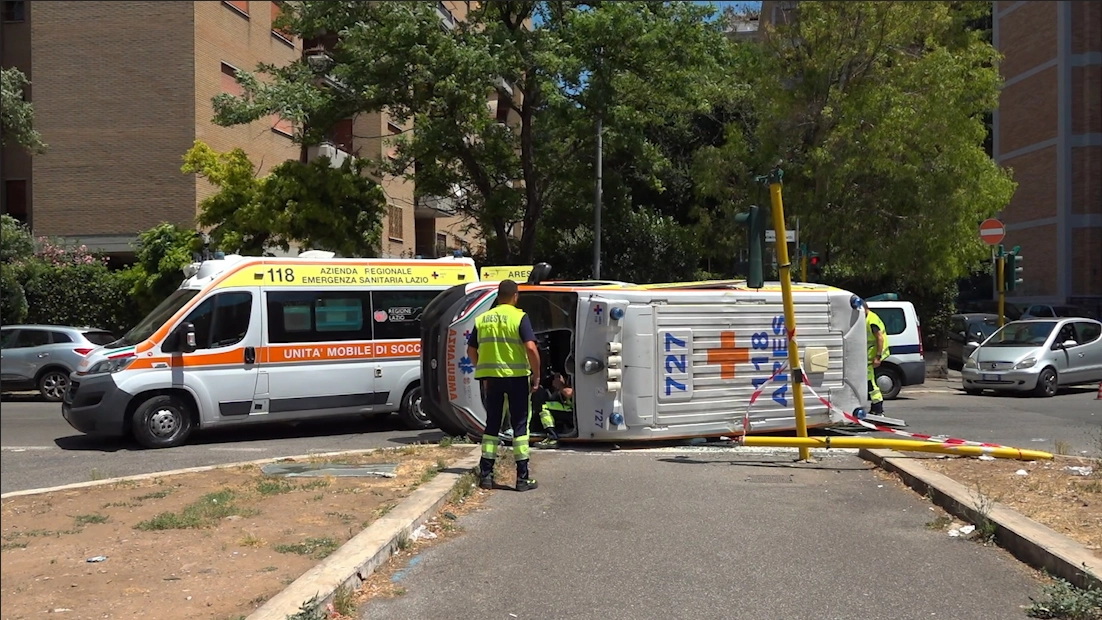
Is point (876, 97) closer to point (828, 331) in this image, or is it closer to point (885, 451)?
point (828, 331)

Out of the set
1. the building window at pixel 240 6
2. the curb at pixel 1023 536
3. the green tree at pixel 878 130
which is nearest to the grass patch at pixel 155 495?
the curb at pixel 1023 536

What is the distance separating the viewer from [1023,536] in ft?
20.3

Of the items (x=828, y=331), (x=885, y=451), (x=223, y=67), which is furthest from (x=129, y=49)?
(x=885, y=451)

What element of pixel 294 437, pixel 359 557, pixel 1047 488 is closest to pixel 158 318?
pixel 294 437

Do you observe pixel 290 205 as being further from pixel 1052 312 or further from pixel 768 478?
pixel 1052 312

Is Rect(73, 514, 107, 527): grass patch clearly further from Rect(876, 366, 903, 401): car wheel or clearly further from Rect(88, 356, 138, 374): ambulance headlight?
Rect(876, 366, 903, 401): car wheel

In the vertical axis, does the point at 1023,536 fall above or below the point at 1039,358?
below

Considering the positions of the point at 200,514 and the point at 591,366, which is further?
the point at 591,366

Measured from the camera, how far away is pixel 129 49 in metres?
24.2

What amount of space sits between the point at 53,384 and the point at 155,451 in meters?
8.76

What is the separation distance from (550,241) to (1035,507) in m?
20.1

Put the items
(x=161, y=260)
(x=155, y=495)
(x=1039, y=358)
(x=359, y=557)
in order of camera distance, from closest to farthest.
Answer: (x=359, y=557)
(x=155, y=495)
(x=1039, y=358)
(x=161, y=260)

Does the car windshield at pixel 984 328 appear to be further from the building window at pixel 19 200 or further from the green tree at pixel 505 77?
the building window at pixel 19 200

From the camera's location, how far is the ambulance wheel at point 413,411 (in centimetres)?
1316
